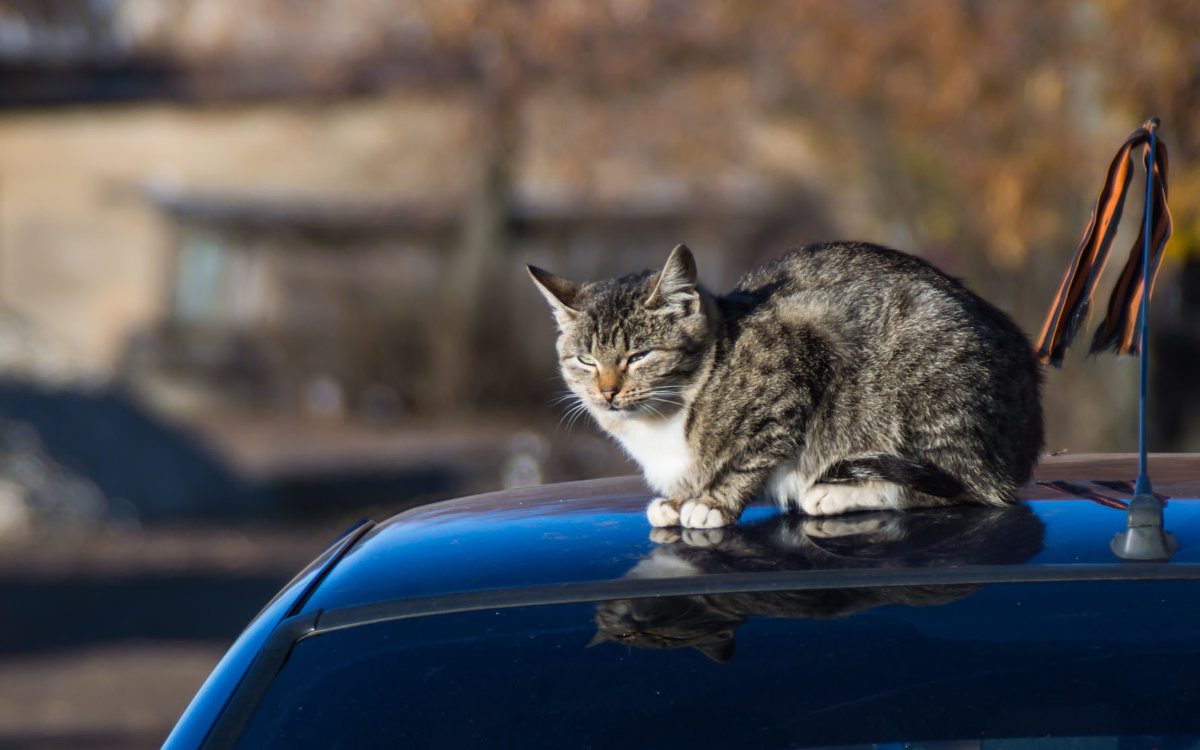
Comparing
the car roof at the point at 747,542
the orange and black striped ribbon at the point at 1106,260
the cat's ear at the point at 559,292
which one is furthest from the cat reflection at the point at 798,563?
the cat's ear at the point at 559,292

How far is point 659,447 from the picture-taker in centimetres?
302

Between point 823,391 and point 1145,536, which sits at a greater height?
point 823,391

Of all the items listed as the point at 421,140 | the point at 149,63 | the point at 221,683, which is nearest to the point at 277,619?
the point at 221,683

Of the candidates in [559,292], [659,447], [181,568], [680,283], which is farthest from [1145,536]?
[181,568]

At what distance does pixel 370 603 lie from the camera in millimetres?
2041

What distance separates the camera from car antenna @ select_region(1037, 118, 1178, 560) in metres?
1.97

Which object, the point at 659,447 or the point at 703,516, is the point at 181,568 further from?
the point at 703,516

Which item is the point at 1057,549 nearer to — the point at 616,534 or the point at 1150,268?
the point at 1150,268

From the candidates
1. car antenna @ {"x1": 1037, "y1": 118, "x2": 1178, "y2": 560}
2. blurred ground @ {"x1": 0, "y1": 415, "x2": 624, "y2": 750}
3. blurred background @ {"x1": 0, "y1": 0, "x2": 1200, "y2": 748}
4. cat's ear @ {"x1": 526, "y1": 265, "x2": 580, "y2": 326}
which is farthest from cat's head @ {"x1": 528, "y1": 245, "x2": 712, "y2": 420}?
blurred background @ {"x1": 0, "y1": 0, "x2": 1200, "y2": 748}

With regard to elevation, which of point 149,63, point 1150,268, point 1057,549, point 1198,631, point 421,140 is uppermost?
point 149,63

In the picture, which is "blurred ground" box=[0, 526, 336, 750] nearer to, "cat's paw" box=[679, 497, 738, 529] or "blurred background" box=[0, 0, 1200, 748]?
"blurred background" box=[0, 0, 1200, 748]

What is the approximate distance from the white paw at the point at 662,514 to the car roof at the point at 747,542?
21 mm

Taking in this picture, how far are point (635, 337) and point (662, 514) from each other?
0.82 metres

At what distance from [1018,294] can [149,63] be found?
13.0m
